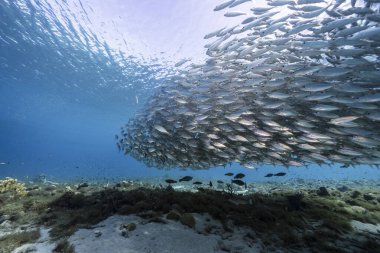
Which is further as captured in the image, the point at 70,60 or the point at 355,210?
the point at 70,60

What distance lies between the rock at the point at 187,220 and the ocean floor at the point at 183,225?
0.7 inches

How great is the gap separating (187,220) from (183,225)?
174mm

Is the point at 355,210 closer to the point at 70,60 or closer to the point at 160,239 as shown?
the point at 160,239

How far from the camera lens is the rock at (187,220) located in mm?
7370

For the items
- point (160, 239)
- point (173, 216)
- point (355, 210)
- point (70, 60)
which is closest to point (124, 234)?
point (160, 239)

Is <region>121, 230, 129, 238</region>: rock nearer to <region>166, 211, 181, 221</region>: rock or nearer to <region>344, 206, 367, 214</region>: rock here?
<region>166, 211, 181, 221</region>: rock

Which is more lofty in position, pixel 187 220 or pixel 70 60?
pixel 70 60

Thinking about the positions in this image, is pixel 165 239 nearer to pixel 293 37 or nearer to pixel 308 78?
pixel 308 78

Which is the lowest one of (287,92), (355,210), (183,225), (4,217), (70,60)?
(355,210)

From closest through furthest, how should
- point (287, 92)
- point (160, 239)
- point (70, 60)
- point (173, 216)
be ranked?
point (160, 239), point (173, 216), point (287, 92), point (70, 60)

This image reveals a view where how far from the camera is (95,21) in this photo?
21.0m

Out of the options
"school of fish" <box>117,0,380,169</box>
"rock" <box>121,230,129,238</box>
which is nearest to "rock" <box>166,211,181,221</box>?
"rock" <box>121,230,129,238</box>

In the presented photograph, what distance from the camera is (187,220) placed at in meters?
7.44

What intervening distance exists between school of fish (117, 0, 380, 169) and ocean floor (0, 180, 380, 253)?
200 cm
